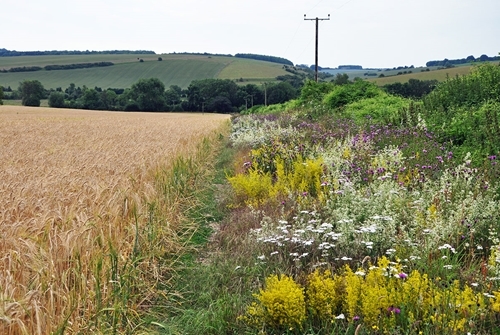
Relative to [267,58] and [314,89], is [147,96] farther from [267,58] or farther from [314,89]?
[267,58]

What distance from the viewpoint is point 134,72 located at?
120 metres

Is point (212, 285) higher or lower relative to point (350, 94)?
lower

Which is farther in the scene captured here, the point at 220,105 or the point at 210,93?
the point at 210,93

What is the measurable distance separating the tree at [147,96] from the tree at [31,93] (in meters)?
18.5

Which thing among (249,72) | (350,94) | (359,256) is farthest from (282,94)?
(359,256)

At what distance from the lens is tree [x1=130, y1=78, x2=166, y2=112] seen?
291 feet

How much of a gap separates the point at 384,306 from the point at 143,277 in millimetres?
2526

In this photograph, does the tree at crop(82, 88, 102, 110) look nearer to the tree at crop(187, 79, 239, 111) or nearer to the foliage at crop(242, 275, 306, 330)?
the tree at crop(187, 79, 239, 111)

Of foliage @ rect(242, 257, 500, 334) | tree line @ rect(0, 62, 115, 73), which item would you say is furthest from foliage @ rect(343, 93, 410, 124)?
tree line @ rect(0, 62, 115, 73)

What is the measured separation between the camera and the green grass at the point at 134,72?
365 ft

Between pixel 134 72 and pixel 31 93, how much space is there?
129 feet

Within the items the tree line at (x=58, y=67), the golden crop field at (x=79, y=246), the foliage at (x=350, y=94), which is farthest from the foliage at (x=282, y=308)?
the tree line at (x=58, y=67)

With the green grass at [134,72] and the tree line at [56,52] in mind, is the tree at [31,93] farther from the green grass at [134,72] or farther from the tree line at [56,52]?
the tree line at [56,52]

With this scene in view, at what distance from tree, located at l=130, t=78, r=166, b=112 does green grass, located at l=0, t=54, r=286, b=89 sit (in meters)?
19.3
